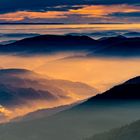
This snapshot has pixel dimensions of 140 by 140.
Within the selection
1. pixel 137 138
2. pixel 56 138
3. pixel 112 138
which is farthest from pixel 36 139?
pixel 137 138

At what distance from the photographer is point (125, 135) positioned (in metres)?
110

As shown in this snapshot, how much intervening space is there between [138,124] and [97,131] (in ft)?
224

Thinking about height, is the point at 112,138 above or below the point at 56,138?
above

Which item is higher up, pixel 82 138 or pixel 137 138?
pixel 137 138

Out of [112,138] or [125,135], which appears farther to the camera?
[112,138]

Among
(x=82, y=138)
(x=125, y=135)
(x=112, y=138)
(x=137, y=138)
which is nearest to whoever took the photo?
(x=137, y=138)

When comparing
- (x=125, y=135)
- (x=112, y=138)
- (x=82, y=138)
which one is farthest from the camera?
(x=82, y=138)

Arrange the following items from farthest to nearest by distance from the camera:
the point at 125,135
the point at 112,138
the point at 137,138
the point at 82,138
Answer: the point at 82,138 < the point at 112,138 < the point at 125,135 < the point at 137,138

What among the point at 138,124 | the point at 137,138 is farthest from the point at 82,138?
the point at 137,138

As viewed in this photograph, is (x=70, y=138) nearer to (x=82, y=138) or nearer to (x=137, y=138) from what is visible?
(x=82, y=138)

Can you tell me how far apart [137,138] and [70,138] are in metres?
89.4

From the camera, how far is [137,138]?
101688 millimetres

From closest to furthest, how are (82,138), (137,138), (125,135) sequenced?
1. (137,138)
2. (125,135)
3. (82,138)

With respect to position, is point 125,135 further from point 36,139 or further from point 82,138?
point 36,139
